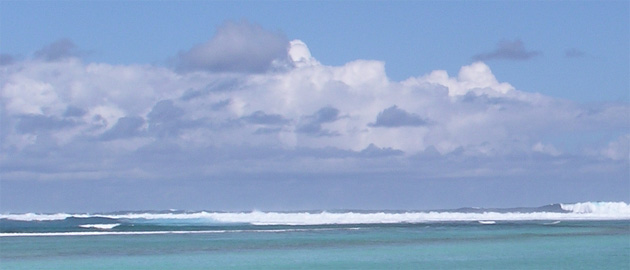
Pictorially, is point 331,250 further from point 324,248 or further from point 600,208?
point 600,208

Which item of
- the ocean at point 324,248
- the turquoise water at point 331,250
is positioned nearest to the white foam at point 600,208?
the ocean at point 324,248

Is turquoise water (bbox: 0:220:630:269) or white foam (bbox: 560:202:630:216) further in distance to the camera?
white foam (bbox: 560:202:630:216)

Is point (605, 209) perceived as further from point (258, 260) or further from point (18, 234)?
point (258, 260)

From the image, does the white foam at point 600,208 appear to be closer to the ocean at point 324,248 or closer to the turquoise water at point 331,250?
the ocean at point 324,248

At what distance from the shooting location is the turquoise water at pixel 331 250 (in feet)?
104

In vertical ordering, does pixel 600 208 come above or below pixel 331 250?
above

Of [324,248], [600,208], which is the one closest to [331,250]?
[324,248]

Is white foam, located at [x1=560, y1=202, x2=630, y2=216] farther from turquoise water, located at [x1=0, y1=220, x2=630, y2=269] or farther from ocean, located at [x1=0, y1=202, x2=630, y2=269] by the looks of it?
turquoise water, located at [x1=0, y1=220, x2=630, y2=269]

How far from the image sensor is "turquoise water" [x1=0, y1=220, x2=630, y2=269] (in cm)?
3177

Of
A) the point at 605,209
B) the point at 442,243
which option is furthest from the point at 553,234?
the point at 605,209

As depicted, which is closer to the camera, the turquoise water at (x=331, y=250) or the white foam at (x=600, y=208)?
the turquoise water at (x=331, y=250)

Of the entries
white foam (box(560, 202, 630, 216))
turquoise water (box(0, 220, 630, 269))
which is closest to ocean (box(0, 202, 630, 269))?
turquoise water (box(0, 220, 630, 269))

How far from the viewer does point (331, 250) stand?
37.2m

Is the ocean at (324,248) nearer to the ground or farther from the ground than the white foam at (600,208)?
nearer to the ground
